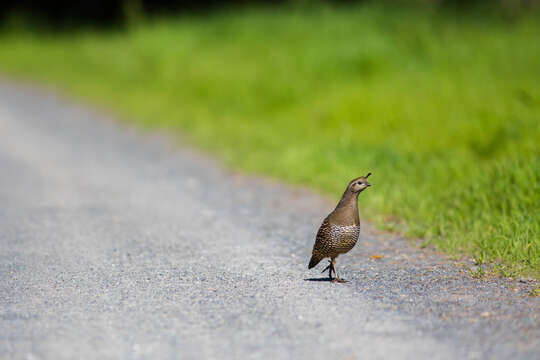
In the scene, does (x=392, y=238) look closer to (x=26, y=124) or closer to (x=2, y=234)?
(x=2, y=234)

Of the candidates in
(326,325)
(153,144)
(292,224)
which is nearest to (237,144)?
(153,144)

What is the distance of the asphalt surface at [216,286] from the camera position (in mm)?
3820

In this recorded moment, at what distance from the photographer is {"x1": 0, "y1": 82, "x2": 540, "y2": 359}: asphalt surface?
3.82 meters

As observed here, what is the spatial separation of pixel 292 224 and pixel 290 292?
79.8 inches

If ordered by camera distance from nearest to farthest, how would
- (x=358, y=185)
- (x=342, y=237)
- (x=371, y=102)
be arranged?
1. (x=342, y=237)
2. (x=358, y=185)
3. (x=371, y=102)

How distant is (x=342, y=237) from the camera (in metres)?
4.68

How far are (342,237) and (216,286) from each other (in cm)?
94

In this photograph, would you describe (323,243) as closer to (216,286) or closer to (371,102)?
(216,286)

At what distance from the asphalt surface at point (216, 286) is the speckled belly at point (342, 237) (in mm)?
295

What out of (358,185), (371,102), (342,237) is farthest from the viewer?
(371,102)

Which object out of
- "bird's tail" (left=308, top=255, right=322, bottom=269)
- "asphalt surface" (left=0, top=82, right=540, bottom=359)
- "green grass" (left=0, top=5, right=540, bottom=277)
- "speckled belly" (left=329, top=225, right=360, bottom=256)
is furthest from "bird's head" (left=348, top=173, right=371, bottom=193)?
"green grass" (left=0, top=5, right=540, bottom=277)

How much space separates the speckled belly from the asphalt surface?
295 millimetres

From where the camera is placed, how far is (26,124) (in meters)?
12.9

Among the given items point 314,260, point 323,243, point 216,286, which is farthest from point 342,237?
point 216,286
